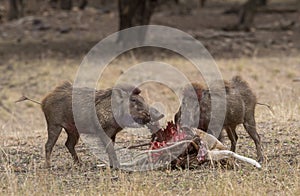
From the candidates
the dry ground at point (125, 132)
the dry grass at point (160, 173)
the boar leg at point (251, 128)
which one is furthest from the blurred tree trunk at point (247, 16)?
the boar leg at point (251, 128)

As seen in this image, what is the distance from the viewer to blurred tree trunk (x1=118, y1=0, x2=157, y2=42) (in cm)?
2162

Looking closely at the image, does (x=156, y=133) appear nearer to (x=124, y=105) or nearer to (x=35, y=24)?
(x=124, y=105)

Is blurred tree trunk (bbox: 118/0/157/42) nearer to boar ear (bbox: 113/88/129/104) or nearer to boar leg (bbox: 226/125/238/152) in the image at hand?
boar leg (bbox: 226/125/238/152)

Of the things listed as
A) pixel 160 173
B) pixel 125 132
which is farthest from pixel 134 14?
pixel 160 173

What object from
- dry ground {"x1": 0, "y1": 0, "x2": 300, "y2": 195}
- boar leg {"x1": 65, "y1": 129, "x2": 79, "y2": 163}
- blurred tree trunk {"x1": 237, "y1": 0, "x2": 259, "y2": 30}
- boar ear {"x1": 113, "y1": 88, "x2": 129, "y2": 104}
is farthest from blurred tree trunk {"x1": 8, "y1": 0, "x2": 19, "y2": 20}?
boar ear {"x1": 113, "y1": 88, "x2": 129, "y2": 104}

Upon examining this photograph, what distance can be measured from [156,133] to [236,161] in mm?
866

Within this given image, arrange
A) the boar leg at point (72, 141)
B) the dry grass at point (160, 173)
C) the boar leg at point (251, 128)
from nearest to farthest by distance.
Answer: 1. the dry grass at point (160, 173)
2. the boar leg at point (251, 128)
3. the boar leg at point (72, 141)

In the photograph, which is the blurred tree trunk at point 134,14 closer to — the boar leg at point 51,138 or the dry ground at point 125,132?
the dry ground at point 125,132

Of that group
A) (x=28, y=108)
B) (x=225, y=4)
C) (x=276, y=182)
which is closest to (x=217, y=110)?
(x=276, y=182)

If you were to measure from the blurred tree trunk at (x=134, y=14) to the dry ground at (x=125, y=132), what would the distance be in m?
0.93

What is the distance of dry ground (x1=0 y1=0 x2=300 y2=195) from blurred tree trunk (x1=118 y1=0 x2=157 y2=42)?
3.06 feet

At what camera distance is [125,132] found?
10.1m

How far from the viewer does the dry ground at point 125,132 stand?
6.75 metres

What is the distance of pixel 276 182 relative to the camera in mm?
6852
